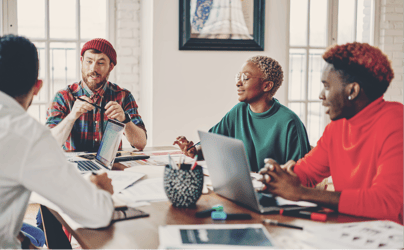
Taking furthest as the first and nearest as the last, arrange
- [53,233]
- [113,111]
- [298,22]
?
[298,22] < [113,111] < [53,233]

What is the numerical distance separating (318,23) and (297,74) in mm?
559

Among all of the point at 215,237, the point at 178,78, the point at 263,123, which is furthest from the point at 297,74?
the point at 215,237

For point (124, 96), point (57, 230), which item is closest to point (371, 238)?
point (57, 230)

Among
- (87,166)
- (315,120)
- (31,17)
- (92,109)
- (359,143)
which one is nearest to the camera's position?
(359,143)

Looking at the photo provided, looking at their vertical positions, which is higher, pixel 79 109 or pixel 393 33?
pixel 393 33

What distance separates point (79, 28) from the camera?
3.49 meters

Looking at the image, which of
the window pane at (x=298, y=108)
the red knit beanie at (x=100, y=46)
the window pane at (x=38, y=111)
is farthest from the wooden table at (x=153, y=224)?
the window pane at (x=298, y=108)

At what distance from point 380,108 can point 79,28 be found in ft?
9.45

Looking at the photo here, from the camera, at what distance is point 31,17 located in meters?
3.33

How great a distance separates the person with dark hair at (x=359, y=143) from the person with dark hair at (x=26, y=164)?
21.3 inches

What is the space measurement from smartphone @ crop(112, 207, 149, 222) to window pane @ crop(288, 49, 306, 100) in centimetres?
318

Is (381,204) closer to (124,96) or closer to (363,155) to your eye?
(363,155)

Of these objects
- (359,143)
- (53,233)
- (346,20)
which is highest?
(346,20)

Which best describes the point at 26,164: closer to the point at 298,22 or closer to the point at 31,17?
the point at 31,17
